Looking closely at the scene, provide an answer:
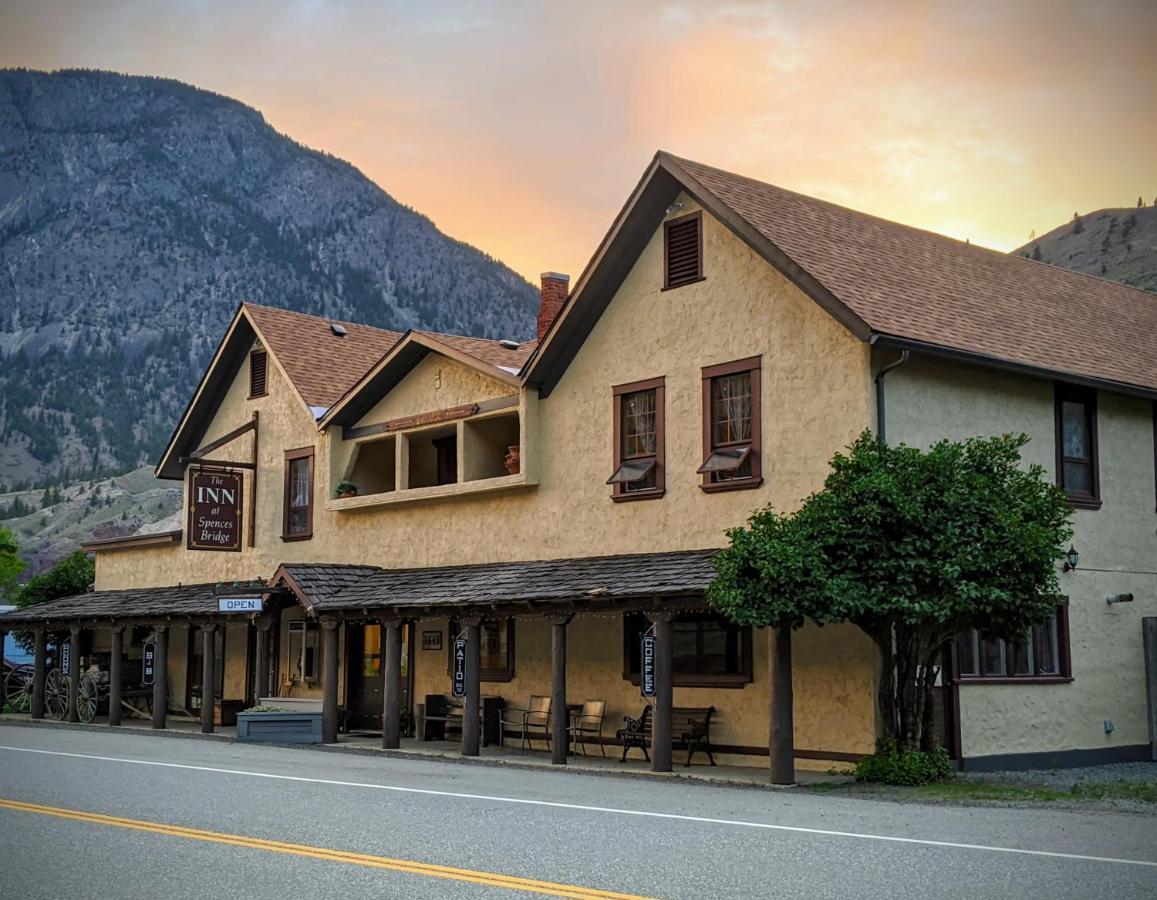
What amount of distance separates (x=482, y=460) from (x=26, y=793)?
12.7 meters

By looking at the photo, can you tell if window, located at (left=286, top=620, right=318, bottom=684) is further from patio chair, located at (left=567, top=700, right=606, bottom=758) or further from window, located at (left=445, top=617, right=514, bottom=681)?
patio chair, located at (left=567, top=700, right=606, bottom=758)

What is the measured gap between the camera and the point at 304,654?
32188 mm

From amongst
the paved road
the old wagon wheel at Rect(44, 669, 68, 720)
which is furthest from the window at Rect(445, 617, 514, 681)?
the old wagon wheel at Rect(44, 669, 68, 720)

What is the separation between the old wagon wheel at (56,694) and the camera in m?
35.5

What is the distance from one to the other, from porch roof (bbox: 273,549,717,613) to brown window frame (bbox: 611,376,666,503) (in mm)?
975

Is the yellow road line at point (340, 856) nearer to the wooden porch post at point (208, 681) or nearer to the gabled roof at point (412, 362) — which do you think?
the gabled roof at point (412, 362)

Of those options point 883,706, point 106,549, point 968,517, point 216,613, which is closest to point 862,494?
point 968,517

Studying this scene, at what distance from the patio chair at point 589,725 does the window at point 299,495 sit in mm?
9771

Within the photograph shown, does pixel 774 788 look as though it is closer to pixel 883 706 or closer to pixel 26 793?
pixel 883 706

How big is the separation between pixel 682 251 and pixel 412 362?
25.1ft

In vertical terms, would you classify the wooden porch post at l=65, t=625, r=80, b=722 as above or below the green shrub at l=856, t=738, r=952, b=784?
above

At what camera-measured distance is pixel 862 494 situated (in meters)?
18.5

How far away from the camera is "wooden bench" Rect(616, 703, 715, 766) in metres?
21.9

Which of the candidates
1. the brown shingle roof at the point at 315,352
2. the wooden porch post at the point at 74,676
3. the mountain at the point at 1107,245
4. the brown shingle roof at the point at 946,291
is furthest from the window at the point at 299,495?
the mountain at the point at 1107,245
